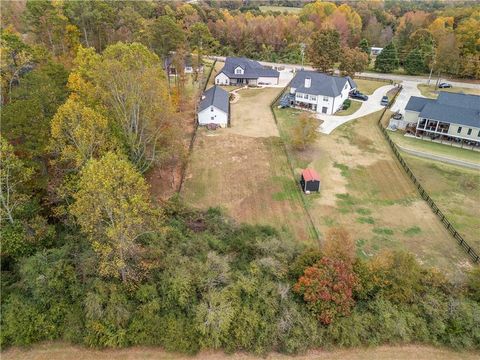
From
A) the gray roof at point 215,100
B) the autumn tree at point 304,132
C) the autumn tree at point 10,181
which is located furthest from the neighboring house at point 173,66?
the autumn tree at point 10,181

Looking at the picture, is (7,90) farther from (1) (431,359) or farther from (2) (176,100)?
(1) (431,359)

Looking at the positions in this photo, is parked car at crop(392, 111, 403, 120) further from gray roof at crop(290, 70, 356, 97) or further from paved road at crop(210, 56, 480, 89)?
paved road at crop(210, 56, 480, 89)

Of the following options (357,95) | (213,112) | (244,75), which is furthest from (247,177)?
(244,75)

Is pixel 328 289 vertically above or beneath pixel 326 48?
beneath

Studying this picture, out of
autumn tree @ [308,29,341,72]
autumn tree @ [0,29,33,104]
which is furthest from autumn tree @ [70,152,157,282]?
autumn tree @ [308,29,341,72]

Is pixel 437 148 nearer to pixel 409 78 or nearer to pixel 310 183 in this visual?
pixel 310 183

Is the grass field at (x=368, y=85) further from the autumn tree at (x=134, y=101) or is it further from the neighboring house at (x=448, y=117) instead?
the autumn tree at (x=134, y=101)

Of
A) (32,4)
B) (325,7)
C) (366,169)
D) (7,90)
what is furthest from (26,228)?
(325,7)

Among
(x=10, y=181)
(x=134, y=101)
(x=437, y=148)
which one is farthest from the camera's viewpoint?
(x=437, y=148)
